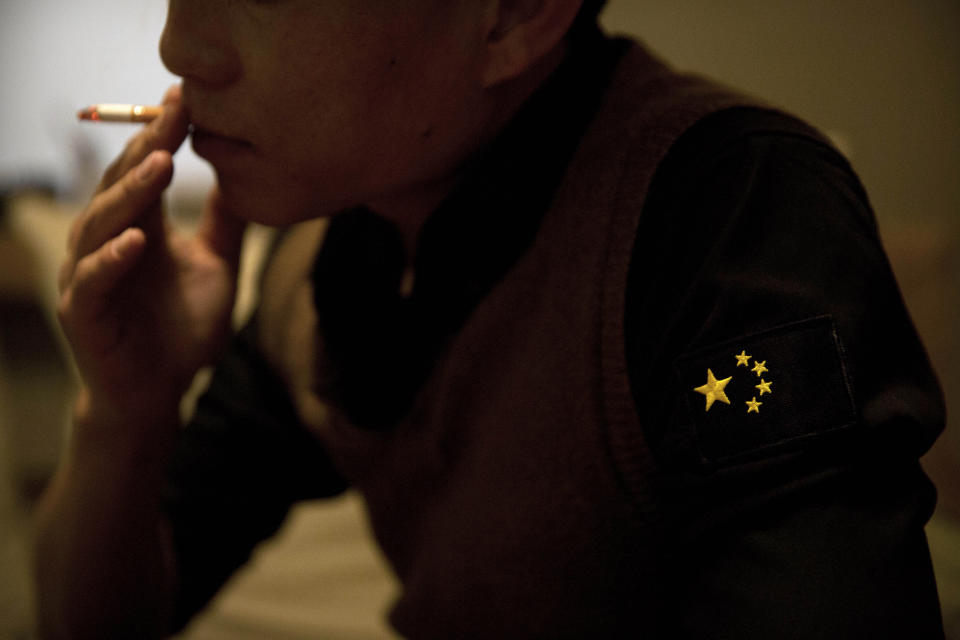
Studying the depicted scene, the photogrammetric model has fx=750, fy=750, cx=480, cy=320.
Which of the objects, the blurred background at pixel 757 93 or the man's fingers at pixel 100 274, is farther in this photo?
the blurred background at pixel 757 93

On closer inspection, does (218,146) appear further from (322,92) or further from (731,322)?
(731,322)

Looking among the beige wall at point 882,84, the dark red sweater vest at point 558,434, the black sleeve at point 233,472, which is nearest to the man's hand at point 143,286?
the black sleeve at point 233,472

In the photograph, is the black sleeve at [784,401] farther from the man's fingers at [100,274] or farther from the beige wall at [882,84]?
the beige wall at [882,84]

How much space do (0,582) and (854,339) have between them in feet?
5.16

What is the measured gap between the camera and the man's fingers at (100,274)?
1.98 ft

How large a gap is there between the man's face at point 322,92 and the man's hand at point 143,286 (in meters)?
0.08

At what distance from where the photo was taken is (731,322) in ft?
1.47

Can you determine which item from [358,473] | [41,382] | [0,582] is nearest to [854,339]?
[358,473]

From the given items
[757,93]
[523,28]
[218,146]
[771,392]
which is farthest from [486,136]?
[757,93]

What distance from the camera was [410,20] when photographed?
20.3 inches

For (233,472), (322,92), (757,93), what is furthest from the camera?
(757,93)

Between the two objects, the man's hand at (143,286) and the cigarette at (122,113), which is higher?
the cigarette at (122,113)

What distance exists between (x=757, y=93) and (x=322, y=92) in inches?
44.3

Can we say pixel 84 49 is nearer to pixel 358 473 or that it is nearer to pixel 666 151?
pixel 358 473
